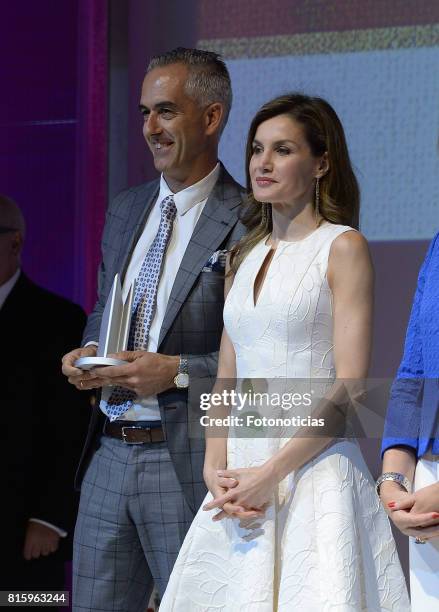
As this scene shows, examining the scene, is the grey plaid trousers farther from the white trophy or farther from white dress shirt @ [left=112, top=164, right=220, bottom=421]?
the white trophy

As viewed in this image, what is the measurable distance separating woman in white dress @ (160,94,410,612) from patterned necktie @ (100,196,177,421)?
0.28 metres

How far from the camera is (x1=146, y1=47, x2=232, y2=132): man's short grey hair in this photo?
338cm

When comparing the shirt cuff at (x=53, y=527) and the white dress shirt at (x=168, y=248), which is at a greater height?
the white dress shirt at (x=168, y=248)

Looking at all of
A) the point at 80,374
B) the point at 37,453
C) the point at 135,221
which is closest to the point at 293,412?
the point at 80,374

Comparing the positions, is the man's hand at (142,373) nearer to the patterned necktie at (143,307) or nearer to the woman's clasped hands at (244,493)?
the patterned necktie at (143,307)

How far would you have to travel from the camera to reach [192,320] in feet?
10.4

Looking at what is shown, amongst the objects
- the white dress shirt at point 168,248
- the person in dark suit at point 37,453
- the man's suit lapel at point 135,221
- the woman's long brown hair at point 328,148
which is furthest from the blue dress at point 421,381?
the person in dark suit at point 37,453

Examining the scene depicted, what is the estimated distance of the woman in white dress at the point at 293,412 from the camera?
2.60 m

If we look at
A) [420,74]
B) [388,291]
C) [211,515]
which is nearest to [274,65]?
[420,74]

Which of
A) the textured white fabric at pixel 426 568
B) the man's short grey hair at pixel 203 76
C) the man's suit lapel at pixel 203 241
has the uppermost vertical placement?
the man's short grey hair at pixel 203 76

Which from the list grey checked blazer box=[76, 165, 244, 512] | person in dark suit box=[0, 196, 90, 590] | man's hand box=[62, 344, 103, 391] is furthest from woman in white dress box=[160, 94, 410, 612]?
person in dark suit box=[0, 196, 90, 590]

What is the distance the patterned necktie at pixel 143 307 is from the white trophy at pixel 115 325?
0.11m

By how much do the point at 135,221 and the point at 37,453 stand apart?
3.68 ft

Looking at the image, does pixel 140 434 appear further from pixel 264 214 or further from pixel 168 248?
pixel 264 214
